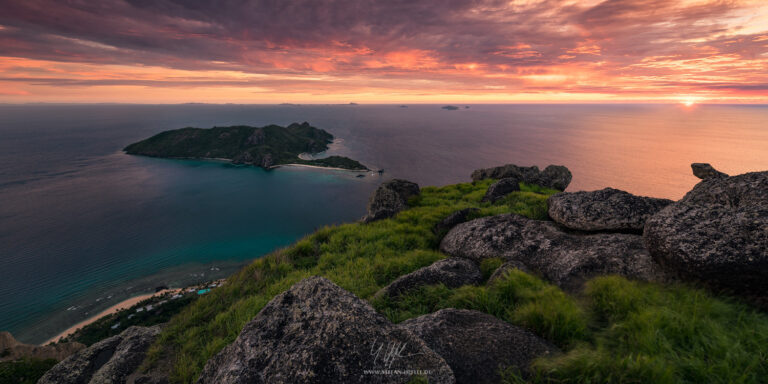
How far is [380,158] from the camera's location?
6152 inches

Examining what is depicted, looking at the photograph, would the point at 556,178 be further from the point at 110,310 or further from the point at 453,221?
the point at 110,310

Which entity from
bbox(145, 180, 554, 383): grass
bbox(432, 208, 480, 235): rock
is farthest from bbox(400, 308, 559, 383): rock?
bbox(432, 208, 480, 235): rock

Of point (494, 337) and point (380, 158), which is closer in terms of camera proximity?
point (494, 337)

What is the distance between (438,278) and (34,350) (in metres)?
22.7

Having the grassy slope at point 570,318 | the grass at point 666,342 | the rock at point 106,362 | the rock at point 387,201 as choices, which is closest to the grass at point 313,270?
the grassy slope at point 570,318

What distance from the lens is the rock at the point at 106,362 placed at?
6.25 m

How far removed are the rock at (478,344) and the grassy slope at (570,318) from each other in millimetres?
289

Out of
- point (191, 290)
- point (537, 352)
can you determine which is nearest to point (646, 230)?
point (537, 352)

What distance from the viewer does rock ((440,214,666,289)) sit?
6574mm

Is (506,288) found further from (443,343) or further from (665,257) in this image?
(665,257)

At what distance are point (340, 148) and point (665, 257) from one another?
190544mm

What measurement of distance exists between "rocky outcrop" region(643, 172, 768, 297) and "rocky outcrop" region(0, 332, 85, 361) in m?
20.9
